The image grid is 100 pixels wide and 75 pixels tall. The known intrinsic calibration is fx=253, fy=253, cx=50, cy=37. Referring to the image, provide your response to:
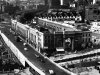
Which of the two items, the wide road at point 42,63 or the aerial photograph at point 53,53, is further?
the aerial photograph at point 53,53

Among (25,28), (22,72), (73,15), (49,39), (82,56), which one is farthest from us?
(73,15)

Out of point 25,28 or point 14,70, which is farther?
point 25,28

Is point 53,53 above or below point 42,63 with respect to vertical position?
below

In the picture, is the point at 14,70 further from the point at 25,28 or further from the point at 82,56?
the point at 25,28

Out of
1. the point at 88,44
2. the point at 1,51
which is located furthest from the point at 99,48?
the point at 1,51

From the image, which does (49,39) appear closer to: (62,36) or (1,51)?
(62,36)

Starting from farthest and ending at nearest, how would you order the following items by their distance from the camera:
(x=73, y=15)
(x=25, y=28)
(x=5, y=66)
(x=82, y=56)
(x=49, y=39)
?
(x=73, y=15) → (x=25, y=28) → (x=49, y=39) → (x=82, y=56) → (x=5, y=66)

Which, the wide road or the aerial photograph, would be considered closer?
the wide road

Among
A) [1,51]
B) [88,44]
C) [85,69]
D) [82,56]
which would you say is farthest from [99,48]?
[1,51]

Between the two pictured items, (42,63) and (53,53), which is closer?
(42,63)
